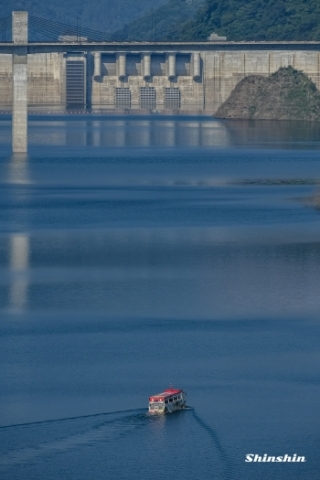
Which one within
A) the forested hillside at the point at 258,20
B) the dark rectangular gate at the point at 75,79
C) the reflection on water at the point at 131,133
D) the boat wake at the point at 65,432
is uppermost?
the forested hillside at the point at 258,20

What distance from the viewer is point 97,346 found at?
2934 centimetres

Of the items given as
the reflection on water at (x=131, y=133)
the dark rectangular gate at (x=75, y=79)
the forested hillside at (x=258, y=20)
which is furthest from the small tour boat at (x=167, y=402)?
the dark rectangular gate at (x=75, y=79)

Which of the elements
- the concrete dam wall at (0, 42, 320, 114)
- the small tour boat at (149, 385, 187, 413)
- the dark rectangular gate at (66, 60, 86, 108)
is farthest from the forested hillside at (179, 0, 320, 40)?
the small tour boat at (149, 385, 187, 413)

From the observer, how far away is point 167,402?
2470cm

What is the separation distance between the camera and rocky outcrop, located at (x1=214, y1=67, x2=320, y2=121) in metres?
140

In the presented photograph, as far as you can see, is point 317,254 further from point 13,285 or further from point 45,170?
point 45,170

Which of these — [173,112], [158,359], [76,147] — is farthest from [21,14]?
[173,112]

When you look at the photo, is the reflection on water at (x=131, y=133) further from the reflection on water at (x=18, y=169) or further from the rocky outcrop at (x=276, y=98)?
the reflection on water at (x=18, y=169)

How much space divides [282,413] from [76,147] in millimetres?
69570

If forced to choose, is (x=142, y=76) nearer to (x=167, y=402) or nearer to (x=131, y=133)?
(x=131, y=133)

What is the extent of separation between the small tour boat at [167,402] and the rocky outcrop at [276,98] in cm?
11496

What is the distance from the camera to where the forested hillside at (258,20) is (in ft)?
495

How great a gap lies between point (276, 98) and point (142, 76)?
2632 cm

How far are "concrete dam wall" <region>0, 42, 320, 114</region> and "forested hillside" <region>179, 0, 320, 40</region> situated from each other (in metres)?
3.27
